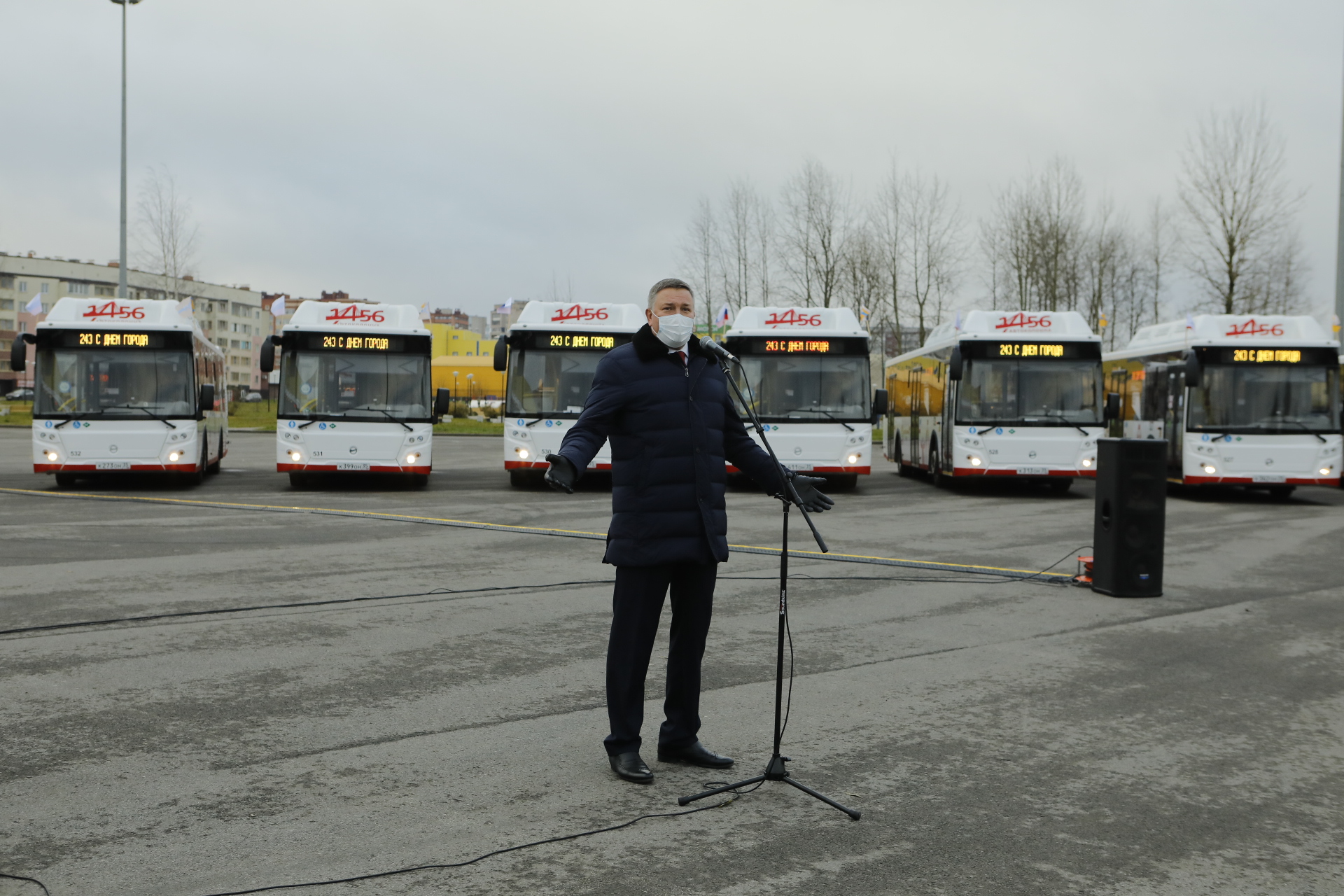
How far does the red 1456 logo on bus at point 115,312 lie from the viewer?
2019 centimetres

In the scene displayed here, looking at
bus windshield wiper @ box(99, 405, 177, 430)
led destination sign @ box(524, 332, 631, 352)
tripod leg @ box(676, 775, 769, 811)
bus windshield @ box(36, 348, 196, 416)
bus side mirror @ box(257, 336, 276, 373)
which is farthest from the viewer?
led destination sign @ box(524, 332, 631, 352)

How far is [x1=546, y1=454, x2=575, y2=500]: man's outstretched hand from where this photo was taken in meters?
4.65

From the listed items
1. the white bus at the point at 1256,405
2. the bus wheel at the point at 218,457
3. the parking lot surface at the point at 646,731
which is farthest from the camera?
the bus wheel at the point at 218,457

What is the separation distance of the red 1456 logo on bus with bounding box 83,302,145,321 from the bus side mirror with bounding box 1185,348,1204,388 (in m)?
17.4

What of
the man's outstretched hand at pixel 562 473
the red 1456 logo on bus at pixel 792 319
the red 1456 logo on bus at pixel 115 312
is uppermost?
the red 1456 logo on bus at pixel 792 319

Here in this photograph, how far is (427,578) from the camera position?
10312 mm

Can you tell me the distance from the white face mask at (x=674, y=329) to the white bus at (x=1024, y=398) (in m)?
16.7

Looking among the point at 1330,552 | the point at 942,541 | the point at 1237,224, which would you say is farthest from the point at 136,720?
the point at 1237,224

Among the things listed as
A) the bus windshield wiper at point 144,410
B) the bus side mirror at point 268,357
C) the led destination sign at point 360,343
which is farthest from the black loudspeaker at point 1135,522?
the bus windshield wiper at point 144,410

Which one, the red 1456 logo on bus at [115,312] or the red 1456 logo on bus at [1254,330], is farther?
the red 1456 logo on bus at [1254,330]

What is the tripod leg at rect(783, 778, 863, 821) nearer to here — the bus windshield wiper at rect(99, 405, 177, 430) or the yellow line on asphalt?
the yellow line on asphalt

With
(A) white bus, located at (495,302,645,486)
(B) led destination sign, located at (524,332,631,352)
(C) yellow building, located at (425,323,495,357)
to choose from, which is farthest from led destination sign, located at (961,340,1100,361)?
(C) yellow building, located at (425,323,495,357)

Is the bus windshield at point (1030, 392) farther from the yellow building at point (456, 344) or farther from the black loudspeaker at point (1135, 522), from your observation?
the yellow building at point (456, 344)

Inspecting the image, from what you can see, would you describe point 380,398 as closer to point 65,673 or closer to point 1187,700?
point 65,673
